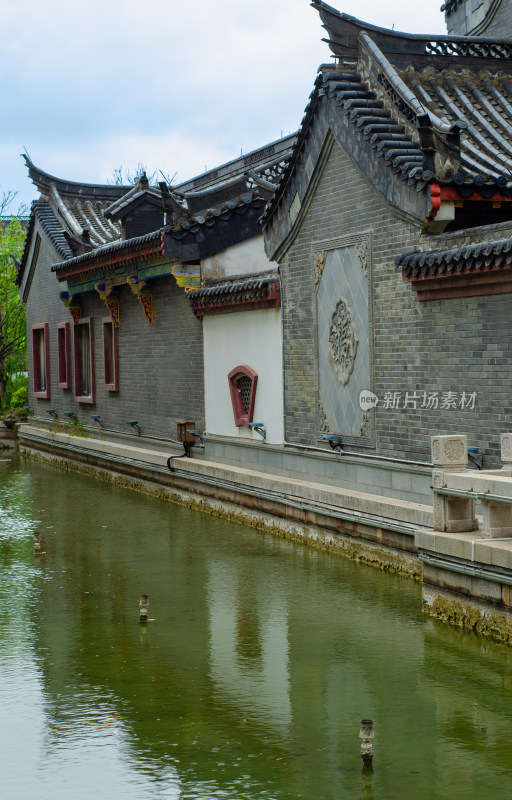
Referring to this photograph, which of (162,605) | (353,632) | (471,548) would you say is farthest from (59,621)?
(471,548)

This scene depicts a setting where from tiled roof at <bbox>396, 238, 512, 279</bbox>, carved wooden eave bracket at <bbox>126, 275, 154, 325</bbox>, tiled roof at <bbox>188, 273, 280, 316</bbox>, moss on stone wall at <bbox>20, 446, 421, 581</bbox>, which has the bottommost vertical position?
moss on stone wall at <bbox>20, 446, 421, 581</bbox>

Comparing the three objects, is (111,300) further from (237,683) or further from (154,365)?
(237,683)

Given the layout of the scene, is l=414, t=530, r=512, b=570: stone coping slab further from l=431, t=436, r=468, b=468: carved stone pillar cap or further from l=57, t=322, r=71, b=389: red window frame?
l=57, t=322, r=71, b=389: red window frame

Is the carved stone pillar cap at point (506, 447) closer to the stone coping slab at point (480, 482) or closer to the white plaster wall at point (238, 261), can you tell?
the stone coping slab at point (480, 482)

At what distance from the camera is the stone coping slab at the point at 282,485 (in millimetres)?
11719

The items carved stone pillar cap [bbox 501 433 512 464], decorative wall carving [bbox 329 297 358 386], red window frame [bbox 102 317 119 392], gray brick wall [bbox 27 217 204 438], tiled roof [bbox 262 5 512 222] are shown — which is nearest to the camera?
carved stone pillar cap [bbox 501 433 512 464]

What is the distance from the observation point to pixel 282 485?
14.7 meters

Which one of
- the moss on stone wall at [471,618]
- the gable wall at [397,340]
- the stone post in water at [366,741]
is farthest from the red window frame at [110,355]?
the stone post in water at [366,741]

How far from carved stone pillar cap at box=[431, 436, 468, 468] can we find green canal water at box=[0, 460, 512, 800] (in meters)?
1.48

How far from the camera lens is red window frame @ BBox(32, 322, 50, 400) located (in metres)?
29.7

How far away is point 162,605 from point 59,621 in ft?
3.66

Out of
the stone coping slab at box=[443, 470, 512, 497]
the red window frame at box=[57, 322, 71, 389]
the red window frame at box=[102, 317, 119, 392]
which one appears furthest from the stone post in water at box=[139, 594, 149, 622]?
the red window frame at box=[57, 322, 71, 389]

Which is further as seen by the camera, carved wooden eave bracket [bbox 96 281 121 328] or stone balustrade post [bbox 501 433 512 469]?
carved wooden eave bracket [bbox 96 281 121 328]

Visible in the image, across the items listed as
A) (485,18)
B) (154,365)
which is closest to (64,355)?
(154,365)
